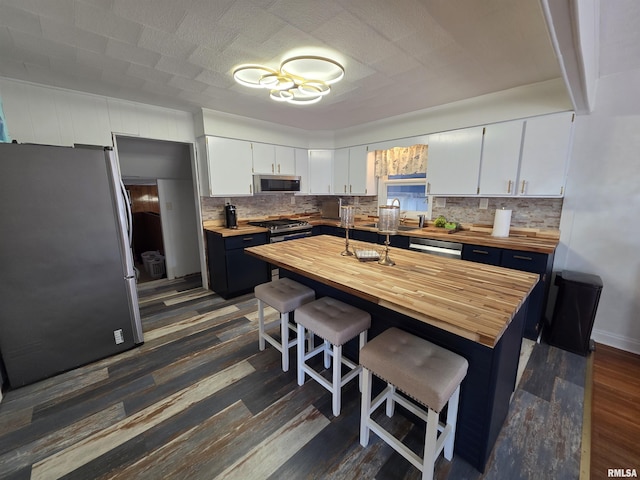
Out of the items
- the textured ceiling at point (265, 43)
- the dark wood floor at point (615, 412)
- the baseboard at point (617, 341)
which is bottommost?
the dark wood floor at point (615, 412)

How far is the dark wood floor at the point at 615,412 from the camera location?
140 cm

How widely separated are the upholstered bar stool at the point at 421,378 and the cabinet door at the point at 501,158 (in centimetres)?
239

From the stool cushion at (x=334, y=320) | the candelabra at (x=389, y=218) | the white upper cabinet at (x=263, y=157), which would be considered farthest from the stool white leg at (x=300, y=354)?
the white upper cabinet at (x=263, y=157)

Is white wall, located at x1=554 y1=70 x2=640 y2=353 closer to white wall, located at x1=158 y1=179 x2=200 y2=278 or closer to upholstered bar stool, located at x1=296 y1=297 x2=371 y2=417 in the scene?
upholstered bar stool, located at x1=296 y1=297 x2=371 y2=417

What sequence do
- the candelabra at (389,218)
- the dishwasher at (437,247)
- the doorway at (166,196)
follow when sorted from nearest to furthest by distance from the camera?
the candelabra at (389,218) → the dishwasher at (437,247) → the doorway at (166,196)

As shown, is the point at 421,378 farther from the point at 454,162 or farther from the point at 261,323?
the point at 454,162

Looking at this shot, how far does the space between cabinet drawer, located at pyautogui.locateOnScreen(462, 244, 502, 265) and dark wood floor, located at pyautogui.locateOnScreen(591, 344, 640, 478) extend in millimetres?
1131

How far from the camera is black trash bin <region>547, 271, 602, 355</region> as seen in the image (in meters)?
2.27

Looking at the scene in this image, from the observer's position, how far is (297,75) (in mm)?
2139

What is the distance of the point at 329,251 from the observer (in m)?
2.16

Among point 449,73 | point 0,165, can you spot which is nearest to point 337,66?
point 449,73

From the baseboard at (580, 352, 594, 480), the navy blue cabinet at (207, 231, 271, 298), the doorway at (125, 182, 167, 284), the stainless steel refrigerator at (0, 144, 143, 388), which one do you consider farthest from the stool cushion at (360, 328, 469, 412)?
the doorway at (125, 182, 167, 284)

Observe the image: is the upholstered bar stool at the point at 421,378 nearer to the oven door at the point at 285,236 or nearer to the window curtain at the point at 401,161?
the oven door at the point at 285,236

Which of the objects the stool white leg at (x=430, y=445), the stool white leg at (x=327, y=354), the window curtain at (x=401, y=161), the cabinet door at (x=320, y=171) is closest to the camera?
the stool white leg at (x=430, y=445)
